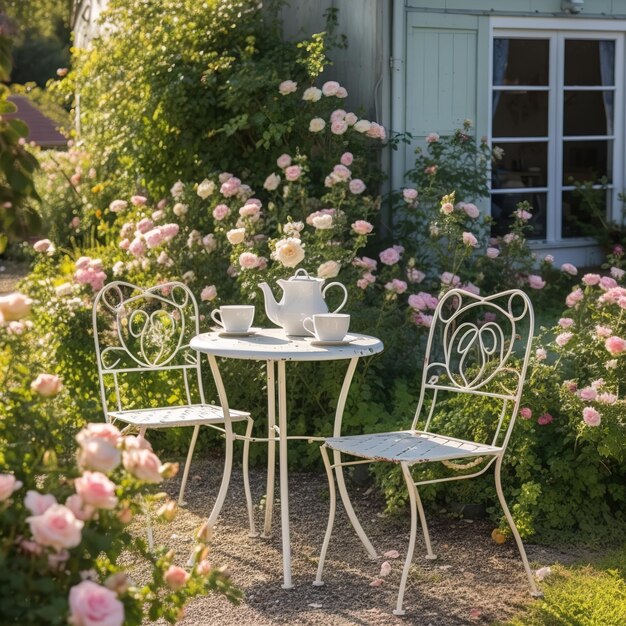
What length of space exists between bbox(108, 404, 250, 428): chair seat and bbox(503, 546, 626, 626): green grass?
1.40 m

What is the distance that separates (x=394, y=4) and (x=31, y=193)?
5331 mm

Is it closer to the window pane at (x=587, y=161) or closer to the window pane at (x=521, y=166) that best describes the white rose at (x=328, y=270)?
the window pane at (x=521, y=166)

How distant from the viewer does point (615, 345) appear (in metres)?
4.54

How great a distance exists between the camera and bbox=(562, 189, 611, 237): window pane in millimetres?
8594

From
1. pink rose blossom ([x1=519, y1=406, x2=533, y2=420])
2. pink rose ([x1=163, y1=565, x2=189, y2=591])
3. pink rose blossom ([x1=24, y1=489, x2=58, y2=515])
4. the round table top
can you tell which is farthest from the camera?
pink rose blossom ([x1=519, y1=406, x2=533, y2=420])

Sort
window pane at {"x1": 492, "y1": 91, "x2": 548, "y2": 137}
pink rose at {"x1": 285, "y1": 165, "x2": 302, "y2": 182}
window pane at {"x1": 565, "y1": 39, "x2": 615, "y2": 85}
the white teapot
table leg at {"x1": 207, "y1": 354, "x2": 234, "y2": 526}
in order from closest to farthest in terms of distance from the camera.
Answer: table leg at {"x1": 207, "y1": 354, "x2": 234, "y2": 526}, the white teapot, pink rose at {"x1": 285, "y1": 165, "x2": 302, "y2": 182}, window pane at {"x1": 492, "y1": 91, "x2": 548, "y2": 137}, window pane at {"x1": 565, "y1": 39, "x2": 615, "y2": 85}

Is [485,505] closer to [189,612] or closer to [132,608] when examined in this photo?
[189,612]

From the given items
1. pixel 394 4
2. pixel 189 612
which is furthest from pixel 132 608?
pixel 394 4

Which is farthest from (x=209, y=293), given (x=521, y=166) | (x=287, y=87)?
(x=521, y=166)

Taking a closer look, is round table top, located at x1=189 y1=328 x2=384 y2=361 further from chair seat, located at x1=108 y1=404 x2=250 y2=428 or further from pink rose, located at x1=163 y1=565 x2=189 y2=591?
pink rose, located at x1=163 y1=565 x2=189 y2=591

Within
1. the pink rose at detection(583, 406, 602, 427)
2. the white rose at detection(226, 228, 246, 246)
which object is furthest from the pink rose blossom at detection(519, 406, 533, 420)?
the white rose at detection(226, 228, 246, 246)

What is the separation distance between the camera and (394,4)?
7.46 m

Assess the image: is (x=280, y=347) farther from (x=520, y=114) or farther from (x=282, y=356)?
(x=520, y=114)

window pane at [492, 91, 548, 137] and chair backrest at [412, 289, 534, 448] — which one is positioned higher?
window pane at [492, 91, 548, 137]
